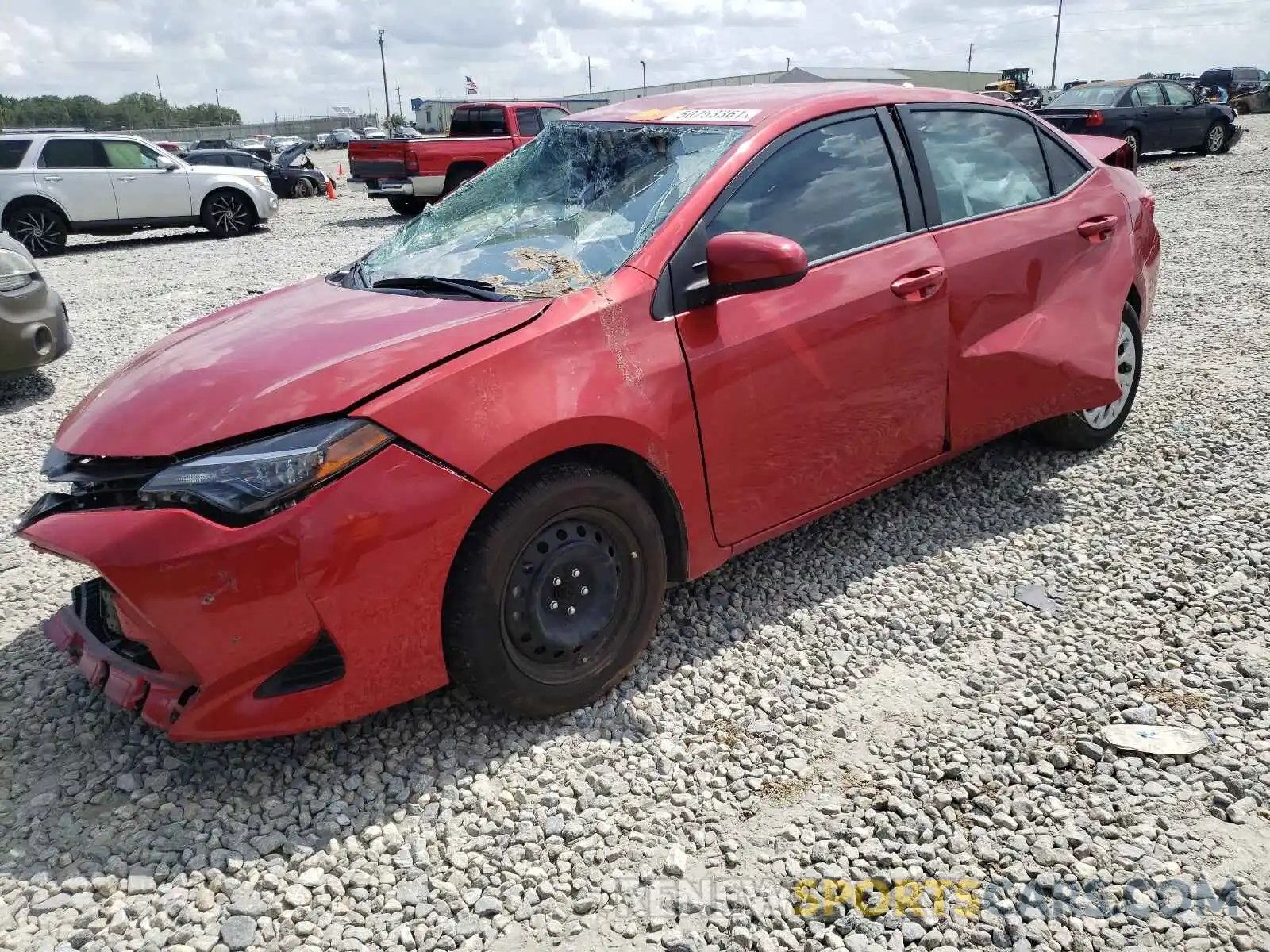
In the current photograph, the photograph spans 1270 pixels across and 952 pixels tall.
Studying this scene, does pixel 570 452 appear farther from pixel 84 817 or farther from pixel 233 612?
pixel 84 817

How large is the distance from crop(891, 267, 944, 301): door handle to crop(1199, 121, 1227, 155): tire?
66.5 feet

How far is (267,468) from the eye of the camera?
2.38m

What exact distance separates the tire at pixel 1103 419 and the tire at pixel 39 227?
13871 mm

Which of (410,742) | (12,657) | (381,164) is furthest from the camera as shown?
(381,164)

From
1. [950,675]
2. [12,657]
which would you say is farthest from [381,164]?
[950,675]

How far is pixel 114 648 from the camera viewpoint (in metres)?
2.71

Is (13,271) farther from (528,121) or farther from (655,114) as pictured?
(528,121)

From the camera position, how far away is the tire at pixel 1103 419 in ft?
15.1

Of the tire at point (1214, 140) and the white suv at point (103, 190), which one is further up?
the white suv at point (103, 190)

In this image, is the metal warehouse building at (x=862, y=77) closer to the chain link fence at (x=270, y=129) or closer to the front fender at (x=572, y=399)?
the chain link fence at (x=270, y=129)

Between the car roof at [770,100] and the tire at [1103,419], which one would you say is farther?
the tire at [1103,419]

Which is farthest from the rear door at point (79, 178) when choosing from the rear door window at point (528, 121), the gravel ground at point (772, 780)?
the gravel ground at point (772, 780)

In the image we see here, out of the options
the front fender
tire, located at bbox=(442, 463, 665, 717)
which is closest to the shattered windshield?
the front fender

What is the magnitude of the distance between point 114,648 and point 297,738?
0.57 metres
